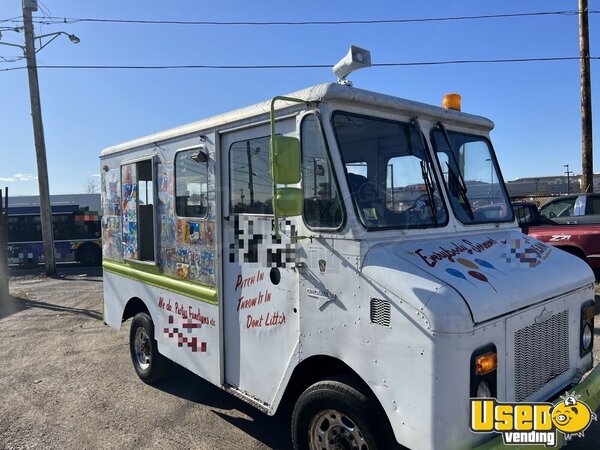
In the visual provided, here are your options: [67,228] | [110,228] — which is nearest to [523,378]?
[110,228]

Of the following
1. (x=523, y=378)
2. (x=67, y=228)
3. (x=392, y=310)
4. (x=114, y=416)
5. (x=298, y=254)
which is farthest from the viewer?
(x=67, y=228)

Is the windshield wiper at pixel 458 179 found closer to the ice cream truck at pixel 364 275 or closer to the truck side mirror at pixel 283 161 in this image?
the ice cream truck at pixel 364 275

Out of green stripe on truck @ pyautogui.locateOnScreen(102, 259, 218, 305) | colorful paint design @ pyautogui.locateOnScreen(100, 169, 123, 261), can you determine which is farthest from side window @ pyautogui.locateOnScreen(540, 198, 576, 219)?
colorful paint design @ pyautogui.locateOnScreen(100, 169, 123, 261)

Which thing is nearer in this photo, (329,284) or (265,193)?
(329,284)

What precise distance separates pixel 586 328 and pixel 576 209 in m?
7.18

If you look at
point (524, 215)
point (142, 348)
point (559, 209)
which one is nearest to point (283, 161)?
point (524, 215)

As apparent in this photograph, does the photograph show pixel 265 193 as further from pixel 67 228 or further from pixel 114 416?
pixel 67 228

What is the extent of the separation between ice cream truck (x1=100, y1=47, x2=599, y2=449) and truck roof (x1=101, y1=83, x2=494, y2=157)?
0.01 m

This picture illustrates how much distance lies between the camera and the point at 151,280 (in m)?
4.79

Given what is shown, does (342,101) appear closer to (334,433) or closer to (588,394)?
(334,433)

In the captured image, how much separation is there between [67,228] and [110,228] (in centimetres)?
1404

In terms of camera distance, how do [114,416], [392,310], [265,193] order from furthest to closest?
1. [114,416]
2. [265,193]
3. [392,310]

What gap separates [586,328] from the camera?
3.35 m

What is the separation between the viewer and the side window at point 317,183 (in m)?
2.86
